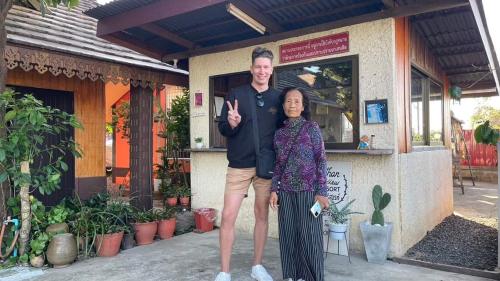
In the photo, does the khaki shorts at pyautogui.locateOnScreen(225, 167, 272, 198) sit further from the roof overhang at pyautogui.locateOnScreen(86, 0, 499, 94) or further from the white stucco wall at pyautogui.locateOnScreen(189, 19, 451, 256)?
the roof overhang at pyautogui.locateOnScreen(86, 0, 499, 94)

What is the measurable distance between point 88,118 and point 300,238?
4965 mm

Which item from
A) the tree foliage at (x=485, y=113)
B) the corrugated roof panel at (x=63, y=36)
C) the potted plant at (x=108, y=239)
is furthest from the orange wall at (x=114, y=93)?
the tree foliage at (x=485, y=113)

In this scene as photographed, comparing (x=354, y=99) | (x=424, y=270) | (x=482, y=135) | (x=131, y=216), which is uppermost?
(x=354, y=99)

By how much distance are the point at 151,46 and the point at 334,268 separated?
13.7ft

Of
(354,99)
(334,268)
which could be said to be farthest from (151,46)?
(334,268)

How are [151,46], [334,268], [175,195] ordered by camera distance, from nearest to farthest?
[334,268] < [151,46] < [175,195]

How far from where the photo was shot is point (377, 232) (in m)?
Result: 4.00

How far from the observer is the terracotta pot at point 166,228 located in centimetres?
511

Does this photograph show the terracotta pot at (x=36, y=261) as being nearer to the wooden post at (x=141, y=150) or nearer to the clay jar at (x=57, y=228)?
the clay jar at (x=57, y=228)

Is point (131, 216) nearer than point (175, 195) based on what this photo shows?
Yes

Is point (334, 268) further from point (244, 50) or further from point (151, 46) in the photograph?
point (151, 46)

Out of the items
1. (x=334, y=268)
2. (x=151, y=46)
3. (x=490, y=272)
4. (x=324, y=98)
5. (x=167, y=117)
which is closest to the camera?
(x=490, y=272)

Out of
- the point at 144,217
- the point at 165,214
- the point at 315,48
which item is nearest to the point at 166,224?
the point at 165,214

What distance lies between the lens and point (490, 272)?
11.8ft
